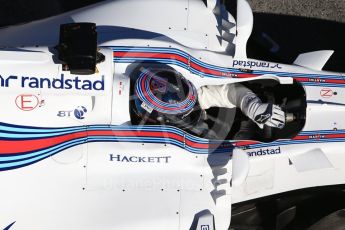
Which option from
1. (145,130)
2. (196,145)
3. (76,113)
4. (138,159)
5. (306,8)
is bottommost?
(138,159)

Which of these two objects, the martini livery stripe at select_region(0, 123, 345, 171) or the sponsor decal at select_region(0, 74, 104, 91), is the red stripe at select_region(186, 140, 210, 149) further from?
the sponsor decal at select_region(0, 74, 104, 91)

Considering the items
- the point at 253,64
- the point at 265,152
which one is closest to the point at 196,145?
the point at 265,152

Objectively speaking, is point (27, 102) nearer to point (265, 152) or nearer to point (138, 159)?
point (138, 159)

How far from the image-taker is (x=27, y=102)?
3.65 metres

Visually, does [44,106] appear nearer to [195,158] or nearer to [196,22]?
[195,158]

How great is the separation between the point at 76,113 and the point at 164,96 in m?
0.68

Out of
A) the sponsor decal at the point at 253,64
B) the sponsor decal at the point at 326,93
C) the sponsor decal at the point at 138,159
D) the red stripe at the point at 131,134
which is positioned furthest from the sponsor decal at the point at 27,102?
the sponsor decal at the point at 326,93

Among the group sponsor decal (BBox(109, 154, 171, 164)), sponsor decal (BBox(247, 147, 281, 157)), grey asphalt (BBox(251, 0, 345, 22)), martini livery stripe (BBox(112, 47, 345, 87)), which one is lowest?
sponsor decal (BBox(109, 154, 171, 164))

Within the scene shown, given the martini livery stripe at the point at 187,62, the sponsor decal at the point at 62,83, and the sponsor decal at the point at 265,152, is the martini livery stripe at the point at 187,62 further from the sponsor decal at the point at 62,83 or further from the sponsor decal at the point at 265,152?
the sponsor decal at the point at 265,152

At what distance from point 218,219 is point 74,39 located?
1.71 m

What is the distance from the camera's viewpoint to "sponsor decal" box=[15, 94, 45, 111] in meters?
3.64

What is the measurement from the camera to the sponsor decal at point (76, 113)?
3711 millimetres

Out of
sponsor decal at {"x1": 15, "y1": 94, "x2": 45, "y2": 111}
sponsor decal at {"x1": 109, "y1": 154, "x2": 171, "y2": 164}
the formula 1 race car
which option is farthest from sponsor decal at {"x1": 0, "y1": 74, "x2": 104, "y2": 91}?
sponsor decal at {"x1": 109, "y1": 154, "x2": 171, "y2": 164}

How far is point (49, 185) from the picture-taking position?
3.64 metres
